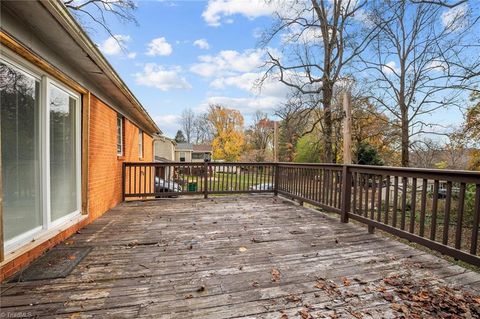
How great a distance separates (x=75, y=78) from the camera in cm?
347

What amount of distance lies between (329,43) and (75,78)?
9.38 meters

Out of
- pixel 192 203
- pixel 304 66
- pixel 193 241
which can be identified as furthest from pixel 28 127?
pixel 304 66

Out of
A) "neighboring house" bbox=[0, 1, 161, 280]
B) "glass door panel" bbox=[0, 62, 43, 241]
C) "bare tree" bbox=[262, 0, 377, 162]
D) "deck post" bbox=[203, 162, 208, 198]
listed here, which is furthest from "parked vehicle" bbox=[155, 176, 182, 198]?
"bare tree" bbox=[262, 0, 377, 162]

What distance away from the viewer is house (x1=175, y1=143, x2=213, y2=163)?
112 ft

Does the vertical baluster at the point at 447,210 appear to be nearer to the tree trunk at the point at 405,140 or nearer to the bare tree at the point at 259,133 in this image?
the tree trunk at the point at 405,140

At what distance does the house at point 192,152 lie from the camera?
34.2 meters

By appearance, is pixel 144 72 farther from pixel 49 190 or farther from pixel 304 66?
pixel 49 190

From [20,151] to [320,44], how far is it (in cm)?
1075

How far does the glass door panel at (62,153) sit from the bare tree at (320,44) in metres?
8.44

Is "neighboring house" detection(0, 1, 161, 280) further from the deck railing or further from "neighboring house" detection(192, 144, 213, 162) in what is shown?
"neighboring house" detection(192, 144, 213, 162)

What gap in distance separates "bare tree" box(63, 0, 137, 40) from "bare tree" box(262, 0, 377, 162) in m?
5.41

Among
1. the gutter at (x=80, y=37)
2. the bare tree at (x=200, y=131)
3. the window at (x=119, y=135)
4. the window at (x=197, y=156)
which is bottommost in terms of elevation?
the window at (x=197, y=156)

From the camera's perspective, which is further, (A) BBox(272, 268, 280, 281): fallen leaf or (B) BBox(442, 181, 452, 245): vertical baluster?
(B) BBox(442, 181, 452, 245): vertical baluster

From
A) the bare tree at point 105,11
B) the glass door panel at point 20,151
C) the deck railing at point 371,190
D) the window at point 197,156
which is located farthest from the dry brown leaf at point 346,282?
the window at point 197,156
